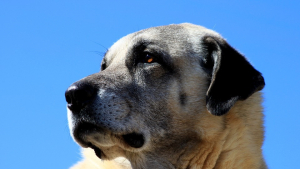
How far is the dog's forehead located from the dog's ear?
360 mm

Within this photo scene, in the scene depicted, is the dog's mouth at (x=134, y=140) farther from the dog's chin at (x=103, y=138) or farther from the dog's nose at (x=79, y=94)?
the dog's nose at (x=79, y=94)

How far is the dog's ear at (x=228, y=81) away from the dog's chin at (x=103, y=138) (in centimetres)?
78

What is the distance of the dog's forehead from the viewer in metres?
4.98

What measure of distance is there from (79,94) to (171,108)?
3.04 feet

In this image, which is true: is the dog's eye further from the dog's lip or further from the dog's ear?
the dog's lip

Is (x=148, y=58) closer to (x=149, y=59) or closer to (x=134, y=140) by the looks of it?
(x=149, y=59)

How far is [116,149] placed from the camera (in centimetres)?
463

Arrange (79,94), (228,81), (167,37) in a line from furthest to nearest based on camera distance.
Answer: (167,37) < (228,81) < (79,94)

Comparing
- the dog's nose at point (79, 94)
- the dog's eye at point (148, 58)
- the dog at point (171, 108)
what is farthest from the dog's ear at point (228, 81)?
Answer: the dog's nose at point (79, 94)

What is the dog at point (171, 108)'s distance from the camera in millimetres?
4391

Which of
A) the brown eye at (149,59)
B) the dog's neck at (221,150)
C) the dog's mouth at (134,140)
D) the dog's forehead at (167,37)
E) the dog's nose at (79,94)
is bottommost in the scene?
the dog's neck at (221,150)

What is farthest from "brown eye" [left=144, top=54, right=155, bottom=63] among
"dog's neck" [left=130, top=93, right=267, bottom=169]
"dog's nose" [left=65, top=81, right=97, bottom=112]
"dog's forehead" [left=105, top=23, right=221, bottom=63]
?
"dog's neck" [left=130, top=93, right=267, bottom=169]

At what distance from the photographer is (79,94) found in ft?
14.1

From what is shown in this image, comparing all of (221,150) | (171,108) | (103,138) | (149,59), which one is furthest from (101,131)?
(221,150)
